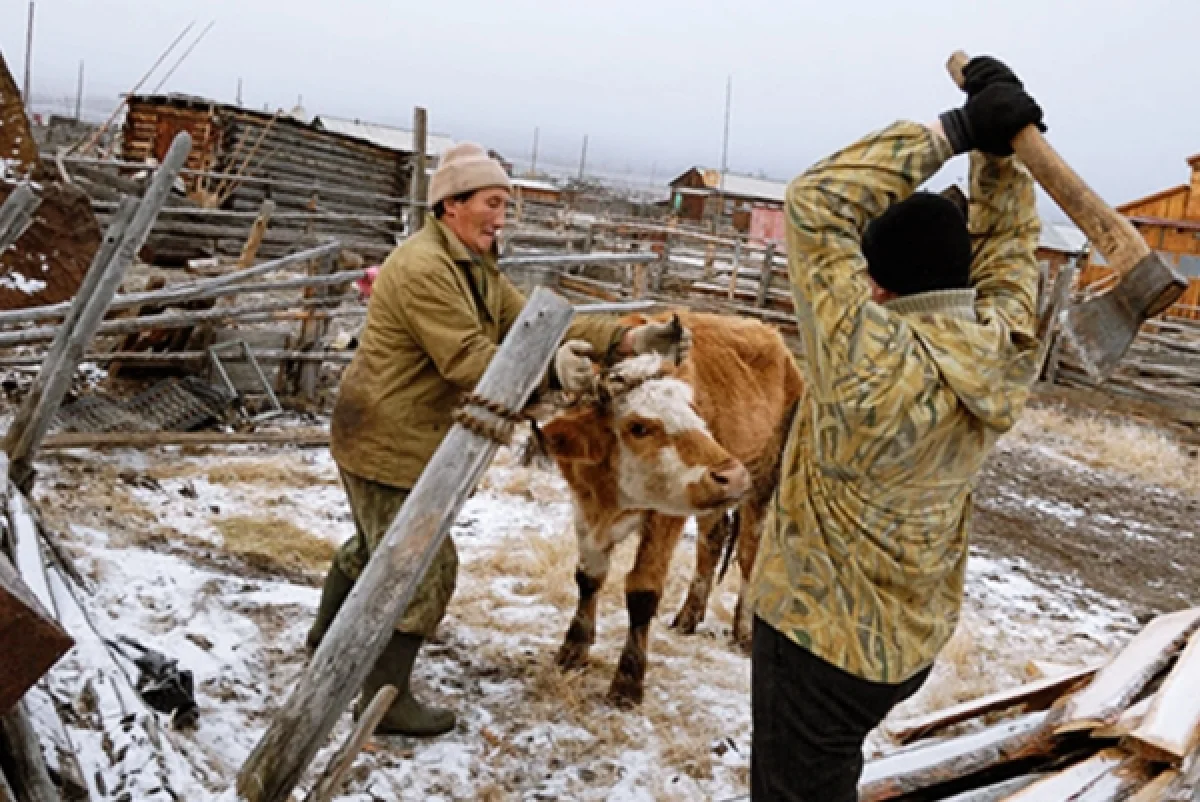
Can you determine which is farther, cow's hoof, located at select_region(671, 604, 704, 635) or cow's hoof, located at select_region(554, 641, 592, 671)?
cow's hoof, located at select_region(671, 604, 704, 635)

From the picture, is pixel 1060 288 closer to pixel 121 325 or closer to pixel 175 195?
pixel 121 325

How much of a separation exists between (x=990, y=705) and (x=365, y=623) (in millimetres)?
3051

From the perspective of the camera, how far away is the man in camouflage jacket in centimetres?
192

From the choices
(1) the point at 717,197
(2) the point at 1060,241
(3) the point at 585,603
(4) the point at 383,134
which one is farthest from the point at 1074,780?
(4) the point at 383,134

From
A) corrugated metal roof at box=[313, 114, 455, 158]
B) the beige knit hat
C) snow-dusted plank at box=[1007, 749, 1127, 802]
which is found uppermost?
corrugated metal roof at box=[313, 114, 455, 158]

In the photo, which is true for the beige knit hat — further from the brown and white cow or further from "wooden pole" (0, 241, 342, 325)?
"wooden pole" (0, 241, 342, 325)

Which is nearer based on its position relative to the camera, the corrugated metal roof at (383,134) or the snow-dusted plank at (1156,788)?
the snow-dusted plank at (1156,788)

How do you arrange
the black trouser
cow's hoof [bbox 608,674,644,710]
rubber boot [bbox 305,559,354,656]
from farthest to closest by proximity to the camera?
cow's hoof [bbox 608,674,644,710] → rubber boot [bbox 305,559,354,656] → the black trouser

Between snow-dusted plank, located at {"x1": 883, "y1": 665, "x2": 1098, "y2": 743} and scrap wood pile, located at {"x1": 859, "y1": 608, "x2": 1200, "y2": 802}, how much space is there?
1.41 ft

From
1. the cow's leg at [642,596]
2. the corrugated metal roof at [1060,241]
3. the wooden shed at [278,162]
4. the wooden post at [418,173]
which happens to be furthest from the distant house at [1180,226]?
the cow's leg at [642,596]

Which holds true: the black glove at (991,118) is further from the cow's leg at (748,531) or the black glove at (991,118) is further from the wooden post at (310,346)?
the wooden post at (310,346)

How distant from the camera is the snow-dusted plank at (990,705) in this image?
13.6ft

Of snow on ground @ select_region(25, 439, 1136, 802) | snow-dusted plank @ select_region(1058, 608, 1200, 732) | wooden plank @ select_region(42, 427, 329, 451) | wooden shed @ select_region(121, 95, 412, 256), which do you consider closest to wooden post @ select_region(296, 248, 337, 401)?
wooden plank @ select_region(42, 427, 329, 451)

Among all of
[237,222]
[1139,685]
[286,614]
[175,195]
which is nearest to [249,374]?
[286,614]
